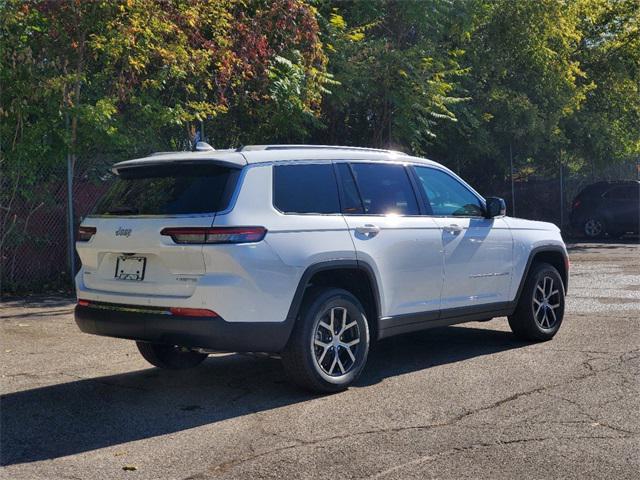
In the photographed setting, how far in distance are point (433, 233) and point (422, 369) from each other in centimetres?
114

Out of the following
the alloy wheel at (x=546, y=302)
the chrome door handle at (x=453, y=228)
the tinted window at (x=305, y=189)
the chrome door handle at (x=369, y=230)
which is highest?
the tinted window at (x=305, y=189)

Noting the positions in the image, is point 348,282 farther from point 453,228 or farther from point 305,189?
point 453,228

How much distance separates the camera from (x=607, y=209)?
2441 centimetres

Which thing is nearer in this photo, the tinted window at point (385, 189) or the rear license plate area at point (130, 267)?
the rear license plate area at point (130, 267)

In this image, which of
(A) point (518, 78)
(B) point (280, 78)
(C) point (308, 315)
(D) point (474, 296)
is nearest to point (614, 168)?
(A) point (518, 78)

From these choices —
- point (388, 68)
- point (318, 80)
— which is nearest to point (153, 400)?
point (318, 80)

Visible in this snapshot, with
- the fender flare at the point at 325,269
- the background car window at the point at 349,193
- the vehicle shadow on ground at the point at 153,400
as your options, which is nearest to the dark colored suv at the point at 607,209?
the vehicle shadow on ground at the point at 153,400

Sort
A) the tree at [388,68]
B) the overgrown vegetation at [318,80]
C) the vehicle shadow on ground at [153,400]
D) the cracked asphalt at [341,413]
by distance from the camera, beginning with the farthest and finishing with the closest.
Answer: the tree at [388,68] → the overgrown vegetation at [318,80] → the vehicle shadow on ground at [153,400] → the cracked asphalt at [341,413]

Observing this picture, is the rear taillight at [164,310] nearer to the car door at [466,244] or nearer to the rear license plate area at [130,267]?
the rear license plate area at [130,267]

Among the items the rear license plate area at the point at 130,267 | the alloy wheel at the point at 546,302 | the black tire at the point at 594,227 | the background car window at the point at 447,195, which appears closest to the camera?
the rear license plate area at the point at 130,267

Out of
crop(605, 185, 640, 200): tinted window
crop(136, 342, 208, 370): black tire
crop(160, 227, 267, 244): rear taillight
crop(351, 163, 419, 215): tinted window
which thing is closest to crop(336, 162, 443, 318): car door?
crop(351, 163, 419, 215): tinted window

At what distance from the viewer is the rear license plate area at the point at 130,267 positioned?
635 centimetres

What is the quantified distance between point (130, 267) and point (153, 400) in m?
0.98

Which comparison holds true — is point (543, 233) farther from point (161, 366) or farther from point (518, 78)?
point (518, 78)
